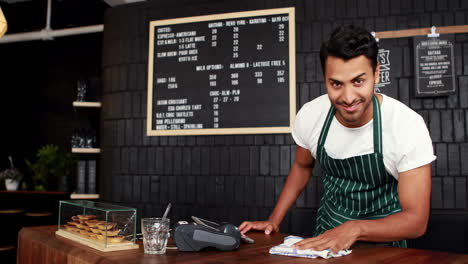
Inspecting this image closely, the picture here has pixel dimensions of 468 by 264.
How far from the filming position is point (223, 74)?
10.6ft

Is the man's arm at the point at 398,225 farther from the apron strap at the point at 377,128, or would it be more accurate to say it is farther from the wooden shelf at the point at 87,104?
the wooden shelf at the point at 87,104

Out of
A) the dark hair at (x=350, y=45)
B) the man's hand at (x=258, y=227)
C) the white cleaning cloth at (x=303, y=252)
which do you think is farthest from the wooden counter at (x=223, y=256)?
the dark hair at (x=350, y=45)

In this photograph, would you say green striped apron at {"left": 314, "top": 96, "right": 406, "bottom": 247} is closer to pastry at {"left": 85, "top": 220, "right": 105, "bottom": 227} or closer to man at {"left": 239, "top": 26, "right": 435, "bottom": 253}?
man at {"left": 239, "top": 26, "right": 435, "bottom": 253}

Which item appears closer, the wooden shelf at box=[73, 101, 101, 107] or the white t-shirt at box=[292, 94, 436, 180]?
the white t-shirt at box=[292, 94, 436, 180]

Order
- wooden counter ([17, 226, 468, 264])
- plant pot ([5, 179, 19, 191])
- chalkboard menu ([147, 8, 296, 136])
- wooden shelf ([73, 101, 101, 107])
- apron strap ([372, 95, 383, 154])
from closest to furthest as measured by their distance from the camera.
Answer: wooden counter ([17, 226, 468, 264])
apron strap ([372, 95, 383, 154])
chalkboard menu ([147, 8, 296, 136])
wooden shelf ([73, 101, 101, 107])
plant pot ([5, 179, 19, 191])

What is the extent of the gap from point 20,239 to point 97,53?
14.3ft

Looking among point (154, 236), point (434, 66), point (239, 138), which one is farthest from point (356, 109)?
point (239, 138)

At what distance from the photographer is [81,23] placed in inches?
221

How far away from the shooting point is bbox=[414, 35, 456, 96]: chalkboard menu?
2.79 m

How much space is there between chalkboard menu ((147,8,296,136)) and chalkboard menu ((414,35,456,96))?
816mm

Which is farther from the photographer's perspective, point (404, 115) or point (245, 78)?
point (245, 78)

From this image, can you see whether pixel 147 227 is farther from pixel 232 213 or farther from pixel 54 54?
pixel 54 54

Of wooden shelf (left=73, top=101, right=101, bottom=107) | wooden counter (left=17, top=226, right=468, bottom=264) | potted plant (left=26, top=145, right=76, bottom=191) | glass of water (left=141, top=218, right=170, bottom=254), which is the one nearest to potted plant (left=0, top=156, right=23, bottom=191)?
potted plant (left=26, top=145, right=76, bottom=191)

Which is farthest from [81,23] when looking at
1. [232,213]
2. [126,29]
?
[232,213]
